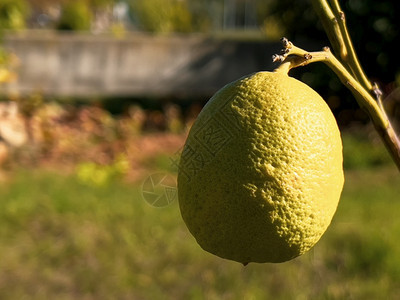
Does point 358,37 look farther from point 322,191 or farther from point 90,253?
point 322,191

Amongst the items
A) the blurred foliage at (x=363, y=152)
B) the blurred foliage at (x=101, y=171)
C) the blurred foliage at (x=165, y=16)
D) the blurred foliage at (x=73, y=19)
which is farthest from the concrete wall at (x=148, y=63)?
the blurred foliage at (x=73, y=19)

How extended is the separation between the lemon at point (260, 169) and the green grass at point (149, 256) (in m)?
2.47

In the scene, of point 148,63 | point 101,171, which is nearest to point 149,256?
point 101,171

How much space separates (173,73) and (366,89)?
6.62 metres

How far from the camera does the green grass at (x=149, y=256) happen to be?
3.45 metres

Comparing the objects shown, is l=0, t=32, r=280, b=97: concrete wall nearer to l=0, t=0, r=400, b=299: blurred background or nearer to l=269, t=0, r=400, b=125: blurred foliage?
l=0, t=0, r=400, b=299: blurred background

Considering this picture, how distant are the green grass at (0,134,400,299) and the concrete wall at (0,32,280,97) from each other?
2731mm

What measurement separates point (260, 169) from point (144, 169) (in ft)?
16.0

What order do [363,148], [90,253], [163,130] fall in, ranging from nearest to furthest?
1. [90,253]
2. [363,148]
3. [163,130]

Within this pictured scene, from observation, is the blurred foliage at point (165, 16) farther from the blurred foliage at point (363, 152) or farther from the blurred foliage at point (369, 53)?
the blurred foliage at point (363, 152)

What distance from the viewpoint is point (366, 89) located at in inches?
32.7

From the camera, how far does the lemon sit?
0.82m

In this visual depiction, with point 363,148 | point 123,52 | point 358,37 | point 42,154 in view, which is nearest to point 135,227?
point 42,154

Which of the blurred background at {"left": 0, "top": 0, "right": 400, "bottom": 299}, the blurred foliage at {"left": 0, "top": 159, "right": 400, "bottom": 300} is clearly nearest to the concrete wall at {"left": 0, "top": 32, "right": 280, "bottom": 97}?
the blurred background at {"left": 0, "top": 0, "right": 400, "bottom": 299}
